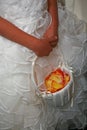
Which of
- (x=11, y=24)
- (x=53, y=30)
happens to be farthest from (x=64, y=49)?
(x=11, y=24)

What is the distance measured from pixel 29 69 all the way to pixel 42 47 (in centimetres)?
9

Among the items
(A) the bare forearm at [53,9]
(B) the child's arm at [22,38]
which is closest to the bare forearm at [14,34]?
(B) the child's arm at [22,38]

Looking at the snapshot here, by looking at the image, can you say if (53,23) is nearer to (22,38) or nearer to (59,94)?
(22,38)

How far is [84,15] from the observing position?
1.31 meters

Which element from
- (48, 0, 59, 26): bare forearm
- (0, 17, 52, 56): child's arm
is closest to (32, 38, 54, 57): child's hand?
(0, 17, 52, 56): child's arm

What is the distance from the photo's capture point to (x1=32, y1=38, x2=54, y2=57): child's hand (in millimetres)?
838

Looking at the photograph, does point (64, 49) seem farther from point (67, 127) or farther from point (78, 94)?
point (67, 127)

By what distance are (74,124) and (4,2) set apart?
585mm

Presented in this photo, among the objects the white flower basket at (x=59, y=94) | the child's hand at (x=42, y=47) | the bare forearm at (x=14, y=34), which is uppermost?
the bare forearm at (x=14, y=34)

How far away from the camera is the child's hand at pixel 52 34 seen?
886 mm

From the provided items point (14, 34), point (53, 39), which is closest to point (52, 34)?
point (53, 39)

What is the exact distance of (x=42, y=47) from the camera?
845 mm

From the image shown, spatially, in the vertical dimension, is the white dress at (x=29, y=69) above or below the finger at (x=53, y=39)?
below

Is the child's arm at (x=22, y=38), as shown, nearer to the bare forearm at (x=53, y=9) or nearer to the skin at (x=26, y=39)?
the skin at (x=26, y=39)
